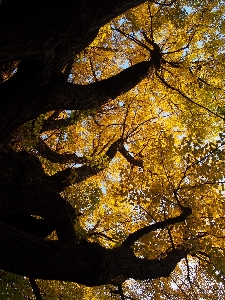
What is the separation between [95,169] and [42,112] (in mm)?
2829

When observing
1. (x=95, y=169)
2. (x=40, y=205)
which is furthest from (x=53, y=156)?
(x=40, y=205)

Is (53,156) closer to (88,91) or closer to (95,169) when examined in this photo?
(95,169)

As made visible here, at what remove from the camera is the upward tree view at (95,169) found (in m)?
3.67

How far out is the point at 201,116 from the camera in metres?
7.54

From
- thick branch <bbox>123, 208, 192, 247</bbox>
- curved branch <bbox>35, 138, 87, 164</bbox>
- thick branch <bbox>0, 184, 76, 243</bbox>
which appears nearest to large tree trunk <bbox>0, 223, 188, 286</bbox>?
thick branch <bbox>123, 208, 192, 247</bbox>

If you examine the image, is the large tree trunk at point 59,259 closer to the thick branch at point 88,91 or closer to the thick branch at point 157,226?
the thick branch at point 157,226

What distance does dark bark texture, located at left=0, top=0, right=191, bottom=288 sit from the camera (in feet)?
11.4

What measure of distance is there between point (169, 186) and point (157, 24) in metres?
3.95

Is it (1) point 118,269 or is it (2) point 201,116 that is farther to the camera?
(2) point 201,116

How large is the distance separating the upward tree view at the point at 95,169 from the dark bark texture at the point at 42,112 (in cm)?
2

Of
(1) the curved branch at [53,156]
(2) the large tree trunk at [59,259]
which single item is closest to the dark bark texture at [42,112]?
(2) the large tree trunk at [59,259]

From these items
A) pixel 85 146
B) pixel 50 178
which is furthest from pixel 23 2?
pixel 85 146

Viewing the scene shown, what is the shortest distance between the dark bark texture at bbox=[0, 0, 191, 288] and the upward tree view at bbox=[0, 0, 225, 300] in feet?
0.05

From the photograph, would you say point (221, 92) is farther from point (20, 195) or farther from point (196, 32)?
point (20, 195)
